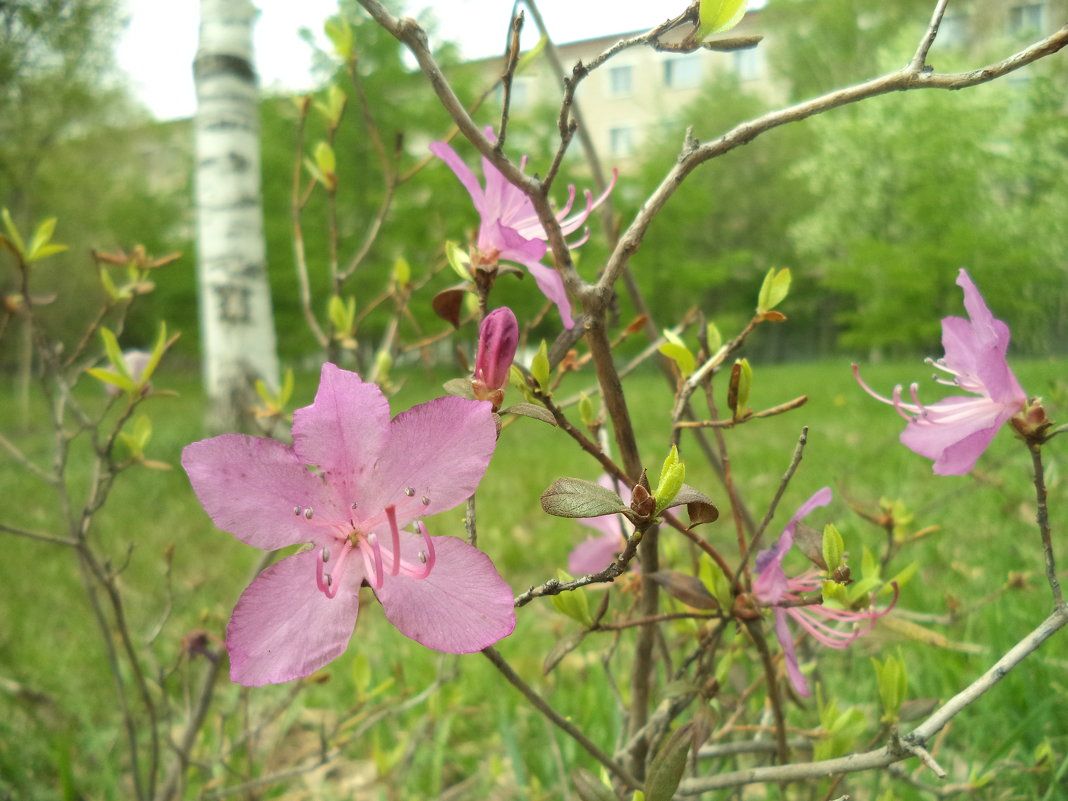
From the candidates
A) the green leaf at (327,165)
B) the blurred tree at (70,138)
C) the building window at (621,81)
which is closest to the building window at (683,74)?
the building window at (621,81)

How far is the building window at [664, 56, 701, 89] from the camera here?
2488cm

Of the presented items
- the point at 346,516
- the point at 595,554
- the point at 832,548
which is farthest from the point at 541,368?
the point at 595,554

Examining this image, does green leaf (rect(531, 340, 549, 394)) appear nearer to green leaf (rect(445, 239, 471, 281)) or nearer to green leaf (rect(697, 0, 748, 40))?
green leaf (rect(445, 239, 471, 281))

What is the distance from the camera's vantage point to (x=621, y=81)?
2588cm

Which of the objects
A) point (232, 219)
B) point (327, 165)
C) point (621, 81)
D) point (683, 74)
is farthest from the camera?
point (621, 81)

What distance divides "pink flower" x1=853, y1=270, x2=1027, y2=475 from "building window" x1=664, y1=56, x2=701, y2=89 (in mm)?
26204

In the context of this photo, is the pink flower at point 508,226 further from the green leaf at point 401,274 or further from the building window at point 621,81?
the building window at point 621,81

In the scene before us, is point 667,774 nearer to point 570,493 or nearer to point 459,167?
point 570,493

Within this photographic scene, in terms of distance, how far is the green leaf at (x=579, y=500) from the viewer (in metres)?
0.44

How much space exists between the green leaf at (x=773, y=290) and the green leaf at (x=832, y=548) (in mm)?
189

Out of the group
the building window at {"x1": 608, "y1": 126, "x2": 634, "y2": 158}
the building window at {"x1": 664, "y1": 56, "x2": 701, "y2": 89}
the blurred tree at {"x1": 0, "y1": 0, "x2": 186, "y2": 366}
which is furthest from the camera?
the building window at {"x1": 608, "y1": 126, "x2": 634, "y2": 158}

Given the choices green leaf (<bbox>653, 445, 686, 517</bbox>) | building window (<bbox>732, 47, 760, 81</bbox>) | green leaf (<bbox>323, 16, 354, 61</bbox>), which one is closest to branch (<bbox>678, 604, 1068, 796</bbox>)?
green leaf (<bbox>653, 445, 686, 517</bbox>)

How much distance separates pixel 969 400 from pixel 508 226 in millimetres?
394

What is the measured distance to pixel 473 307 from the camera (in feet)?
3.30
